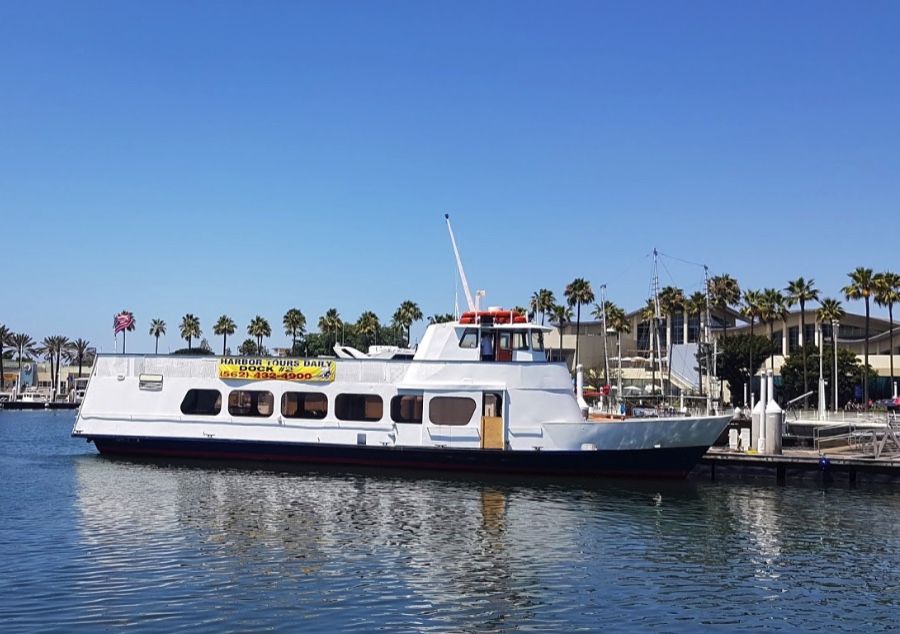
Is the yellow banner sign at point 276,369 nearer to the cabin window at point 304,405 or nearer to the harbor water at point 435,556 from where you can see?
the cabin window at point 304,405

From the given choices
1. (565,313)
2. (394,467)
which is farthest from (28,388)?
(394,467)

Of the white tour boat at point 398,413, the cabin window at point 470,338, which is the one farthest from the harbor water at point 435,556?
the cabin window at point 470,338

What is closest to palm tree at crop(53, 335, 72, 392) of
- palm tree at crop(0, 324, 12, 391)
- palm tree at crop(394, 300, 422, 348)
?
palm tree at crop(0, 324, 12, 391)

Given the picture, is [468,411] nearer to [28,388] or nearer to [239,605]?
[239,605]

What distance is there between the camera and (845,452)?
3306cm

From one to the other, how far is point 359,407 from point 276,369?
352 centimetres

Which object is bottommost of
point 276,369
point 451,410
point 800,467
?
point 800,467

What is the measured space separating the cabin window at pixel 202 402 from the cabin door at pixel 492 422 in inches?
396

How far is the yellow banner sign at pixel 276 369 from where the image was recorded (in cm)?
3050

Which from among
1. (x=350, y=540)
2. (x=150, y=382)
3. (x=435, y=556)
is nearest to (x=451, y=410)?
(x=350, y=540)

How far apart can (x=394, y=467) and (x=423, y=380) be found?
10.8ft

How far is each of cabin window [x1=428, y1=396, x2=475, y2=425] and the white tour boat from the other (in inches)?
1.4

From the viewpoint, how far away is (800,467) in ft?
97.0

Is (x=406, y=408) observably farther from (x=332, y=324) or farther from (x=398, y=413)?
(x=332, y=324)
